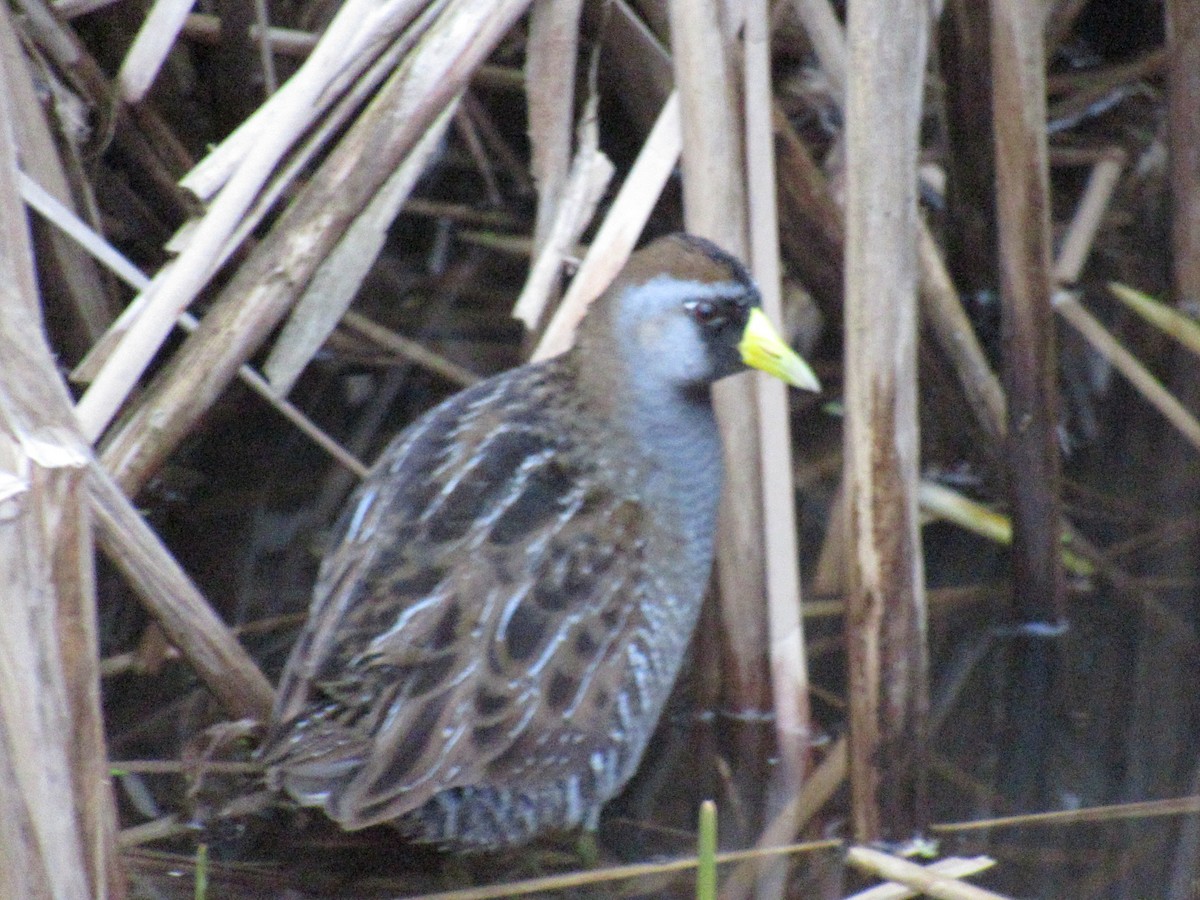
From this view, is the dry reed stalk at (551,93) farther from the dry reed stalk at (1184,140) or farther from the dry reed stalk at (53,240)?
the dry reed stalk at (1184,140)

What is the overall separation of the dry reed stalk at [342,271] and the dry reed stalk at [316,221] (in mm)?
93

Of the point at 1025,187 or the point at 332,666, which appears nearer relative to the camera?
the point at 332,666

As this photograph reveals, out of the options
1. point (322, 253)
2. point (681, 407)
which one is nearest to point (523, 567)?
point (681, 407)

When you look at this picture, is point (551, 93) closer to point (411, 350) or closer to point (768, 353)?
point (768, 353)

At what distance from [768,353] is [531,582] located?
44 cm

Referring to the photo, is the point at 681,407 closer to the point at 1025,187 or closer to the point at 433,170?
the point at 1025,187

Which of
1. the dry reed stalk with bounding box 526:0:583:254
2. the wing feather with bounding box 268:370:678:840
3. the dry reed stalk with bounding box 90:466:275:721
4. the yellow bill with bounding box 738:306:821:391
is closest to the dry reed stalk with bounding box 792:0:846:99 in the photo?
the dry reed stalk with bounding box 526:0:583:254

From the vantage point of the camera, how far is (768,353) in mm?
2141

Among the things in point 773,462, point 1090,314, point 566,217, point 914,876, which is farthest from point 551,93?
point 1090,314

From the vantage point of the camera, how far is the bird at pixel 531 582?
197cm

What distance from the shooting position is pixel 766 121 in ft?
7.18

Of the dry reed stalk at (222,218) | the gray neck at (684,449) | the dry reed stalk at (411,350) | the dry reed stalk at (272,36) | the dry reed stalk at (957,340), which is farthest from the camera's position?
the dry reed stalk at (411,350)

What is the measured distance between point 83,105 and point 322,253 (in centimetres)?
61

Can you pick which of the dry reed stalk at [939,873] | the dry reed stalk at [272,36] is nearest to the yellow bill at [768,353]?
the dry reed stalk at [939,873]
